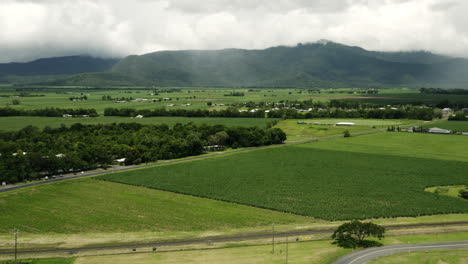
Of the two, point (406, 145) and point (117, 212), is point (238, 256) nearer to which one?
point (117, 212)

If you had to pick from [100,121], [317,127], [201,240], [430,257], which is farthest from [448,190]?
Answer: [100,121]

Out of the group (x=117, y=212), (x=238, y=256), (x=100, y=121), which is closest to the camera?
(x=238, y=256)

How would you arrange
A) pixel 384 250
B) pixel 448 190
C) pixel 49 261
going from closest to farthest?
1. pixel 49 261
2. pixel 384 250
3. pixel 448 190

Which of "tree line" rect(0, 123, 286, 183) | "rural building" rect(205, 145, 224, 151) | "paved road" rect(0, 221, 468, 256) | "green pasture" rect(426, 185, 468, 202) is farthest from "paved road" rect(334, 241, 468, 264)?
"rural building" rect(205, 145, 224, 151)

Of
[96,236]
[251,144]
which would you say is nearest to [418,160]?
[251,144]

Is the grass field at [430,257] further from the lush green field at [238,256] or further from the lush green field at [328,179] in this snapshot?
the lush green field at [328,179]

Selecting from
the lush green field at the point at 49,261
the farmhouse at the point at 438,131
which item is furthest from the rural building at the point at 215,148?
the farmhouse at the point at 438,131

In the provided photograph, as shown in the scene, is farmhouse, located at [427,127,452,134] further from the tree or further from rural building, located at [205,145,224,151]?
the tree
